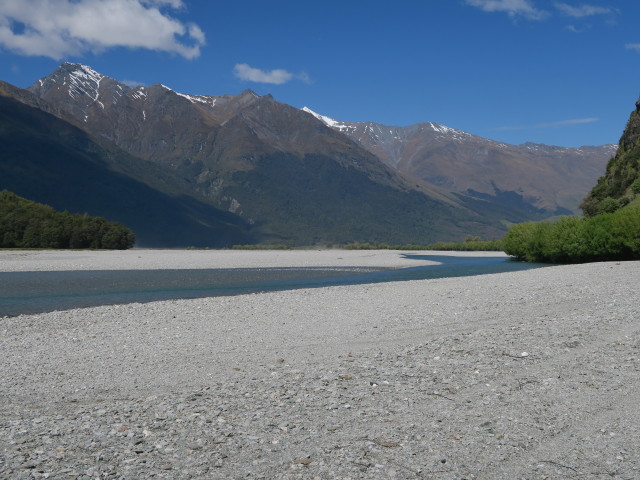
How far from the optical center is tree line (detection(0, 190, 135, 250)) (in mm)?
91500

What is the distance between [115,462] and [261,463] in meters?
1.93

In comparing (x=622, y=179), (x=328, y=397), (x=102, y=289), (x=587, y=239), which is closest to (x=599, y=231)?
(x=587, y=239)

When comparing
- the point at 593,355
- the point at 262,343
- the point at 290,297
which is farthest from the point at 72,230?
the point at 593,355

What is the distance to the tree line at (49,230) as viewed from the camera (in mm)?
91500

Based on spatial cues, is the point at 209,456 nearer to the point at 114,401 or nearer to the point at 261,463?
the point at 261,463

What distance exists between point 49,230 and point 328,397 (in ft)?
312

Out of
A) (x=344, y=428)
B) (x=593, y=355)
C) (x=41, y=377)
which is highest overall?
(x=593, y=355)

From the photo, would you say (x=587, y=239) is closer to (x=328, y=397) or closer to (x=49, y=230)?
(x=328, y=397)

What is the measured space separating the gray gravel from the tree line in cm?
8100

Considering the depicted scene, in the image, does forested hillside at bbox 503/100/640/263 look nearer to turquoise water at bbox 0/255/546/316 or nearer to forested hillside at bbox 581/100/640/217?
forested hillside at bbox 581/100/640/217

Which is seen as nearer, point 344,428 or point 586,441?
point 586,441

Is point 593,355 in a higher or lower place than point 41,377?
higher

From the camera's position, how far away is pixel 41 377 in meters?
12.5

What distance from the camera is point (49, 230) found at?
3684 inches
